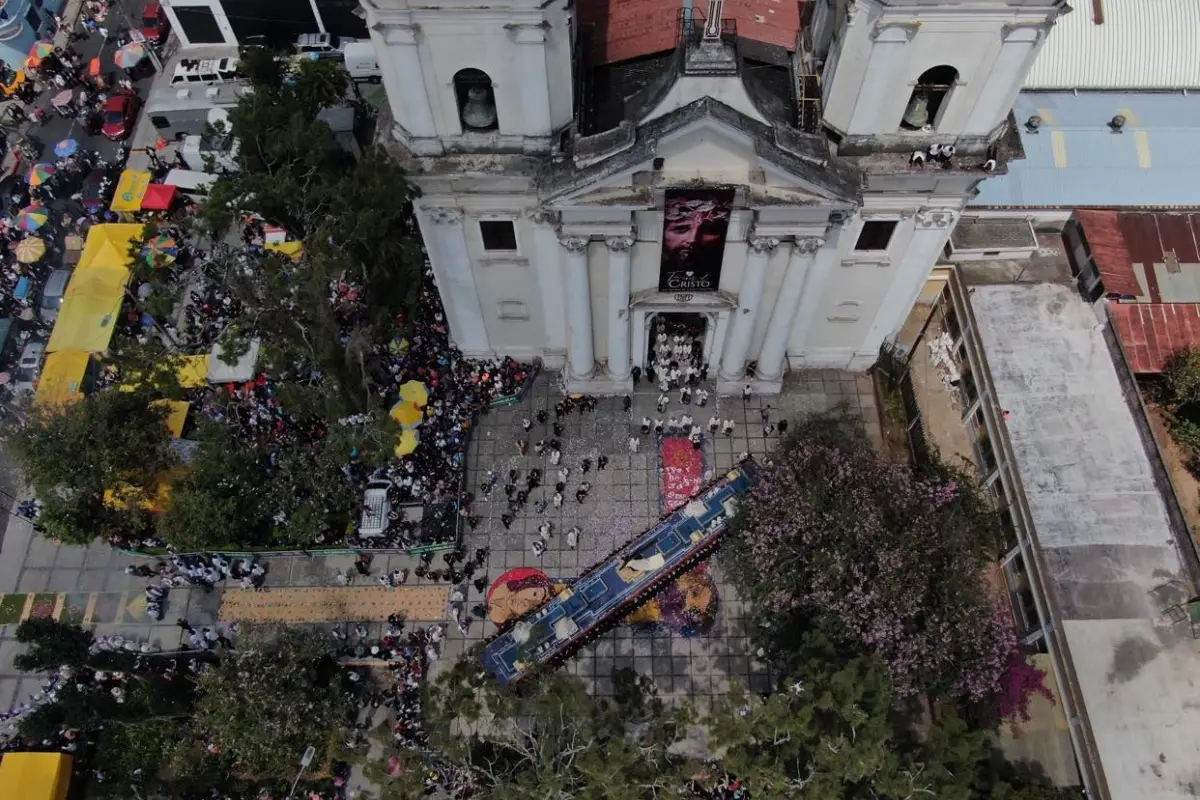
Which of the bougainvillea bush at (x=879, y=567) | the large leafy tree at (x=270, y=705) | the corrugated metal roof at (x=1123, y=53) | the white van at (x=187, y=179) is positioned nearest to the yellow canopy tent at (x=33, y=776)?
the large leafy tree at (x=270, y=705)

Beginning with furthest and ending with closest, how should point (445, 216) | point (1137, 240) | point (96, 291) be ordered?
point (96, 291)
point (1137, 240)
point (445, 216)

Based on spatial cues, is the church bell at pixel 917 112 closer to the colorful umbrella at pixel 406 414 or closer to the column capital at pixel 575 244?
the column capital at pixel 575 244

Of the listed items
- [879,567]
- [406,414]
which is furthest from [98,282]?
[879,567]

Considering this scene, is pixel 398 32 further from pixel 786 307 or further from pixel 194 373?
pixel 194 373

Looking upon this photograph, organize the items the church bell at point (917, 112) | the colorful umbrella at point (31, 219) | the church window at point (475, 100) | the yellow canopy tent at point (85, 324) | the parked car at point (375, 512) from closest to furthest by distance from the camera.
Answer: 1. the church window at point (475, 100)
2. the church bell at point (917, 112)
3. the parked car at point (375, 512)
4. the yellow canopy tent at point (85, 324)
5. the colorful umbrella at point (31, 219)

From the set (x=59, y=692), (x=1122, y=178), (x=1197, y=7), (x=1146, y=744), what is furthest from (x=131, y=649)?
(x=1197, y=7)

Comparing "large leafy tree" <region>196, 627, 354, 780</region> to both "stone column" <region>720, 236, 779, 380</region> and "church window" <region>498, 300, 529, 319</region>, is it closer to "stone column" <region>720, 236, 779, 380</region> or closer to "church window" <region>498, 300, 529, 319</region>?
"church window" <region>498, 300, 529, 319</region>
